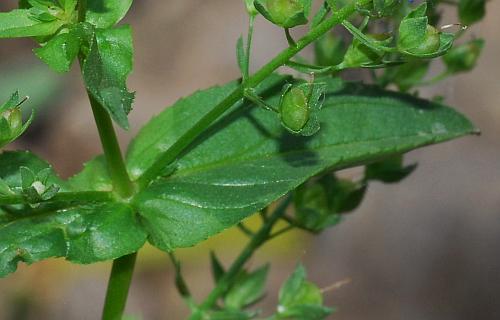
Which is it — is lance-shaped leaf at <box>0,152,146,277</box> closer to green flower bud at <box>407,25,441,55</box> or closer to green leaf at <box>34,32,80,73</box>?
green leaf at <box>34,32,80,73</box>

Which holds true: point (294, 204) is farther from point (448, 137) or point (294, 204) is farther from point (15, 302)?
point (15, 302)

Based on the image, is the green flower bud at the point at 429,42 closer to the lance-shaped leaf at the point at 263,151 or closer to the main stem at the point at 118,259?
the lance-shaped leaf at the point at 263,151

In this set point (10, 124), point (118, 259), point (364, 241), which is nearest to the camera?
point (10, 124)

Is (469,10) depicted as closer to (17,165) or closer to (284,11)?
(284,11)

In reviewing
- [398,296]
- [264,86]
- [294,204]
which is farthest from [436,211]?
[264,86]

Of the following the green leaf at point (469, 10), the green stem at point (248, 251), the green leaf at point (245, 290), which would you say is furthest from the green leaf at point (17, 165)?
the green leaf at point (469, 10)

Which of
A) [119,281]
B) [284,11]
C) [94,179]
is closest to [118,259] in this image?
[119,281]
